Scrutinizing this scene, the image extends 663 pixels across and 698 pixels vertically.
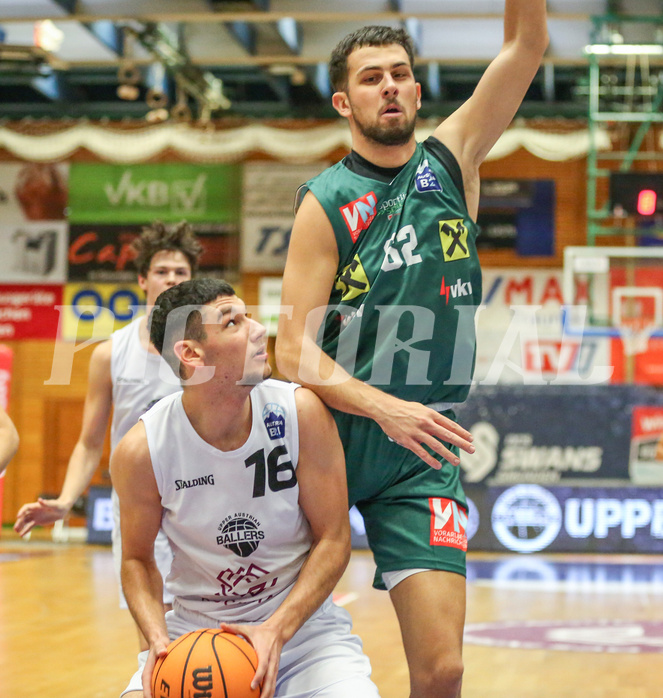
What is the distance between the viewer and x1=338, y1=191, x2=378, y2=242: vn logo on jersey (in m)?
3.01

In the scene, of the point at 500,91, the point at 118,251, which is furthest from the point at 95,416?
the point at 118,251

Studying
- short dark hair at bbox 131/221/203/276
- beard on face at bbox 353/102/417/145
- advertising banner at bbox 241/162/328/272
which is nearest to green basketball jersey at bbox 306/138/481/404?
beard on face at bbox 353/102/417/145

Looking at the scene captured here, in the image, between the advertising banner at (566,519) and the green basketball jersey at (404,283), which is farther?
the advertising banner at (566,519)

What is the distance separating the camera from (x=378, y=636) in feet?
21.5

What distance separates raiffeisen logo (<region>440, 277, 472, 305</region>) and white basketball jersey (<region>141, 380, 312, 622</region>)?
0.57 m

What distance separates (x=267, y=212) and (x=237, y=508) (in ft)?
42.8

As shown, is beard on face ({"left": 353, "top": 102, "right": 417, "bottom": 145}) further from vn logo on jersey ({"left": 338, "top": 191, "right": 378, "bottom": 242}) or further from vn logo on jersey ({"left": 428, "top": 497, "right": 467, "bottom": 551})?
vn logo on jersey ({"left": 428, "top": 497, "right": 467, "bottom": 551})

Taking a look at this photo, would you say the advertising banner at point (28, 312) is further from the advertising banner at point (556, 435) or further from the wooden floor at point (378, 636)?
the advertising banner at point (556, 435)

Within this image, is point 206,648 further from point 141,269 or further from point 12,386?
point 12,386

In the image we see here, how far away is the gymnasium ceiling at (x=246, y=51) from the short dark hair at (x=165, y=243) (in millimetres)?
7183

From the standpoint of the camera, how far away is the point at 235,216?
15.8m

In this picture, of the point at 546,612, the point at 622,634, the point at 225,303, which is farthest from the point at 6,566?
the point at 225,303

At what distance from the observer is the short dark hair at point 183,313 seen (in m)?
2.95

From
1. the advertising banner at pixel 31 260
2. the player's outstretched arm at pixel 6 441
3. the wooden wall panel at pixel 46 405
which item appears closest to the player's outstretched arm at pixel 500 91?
the player's outstretched arm at pixel 6 441
